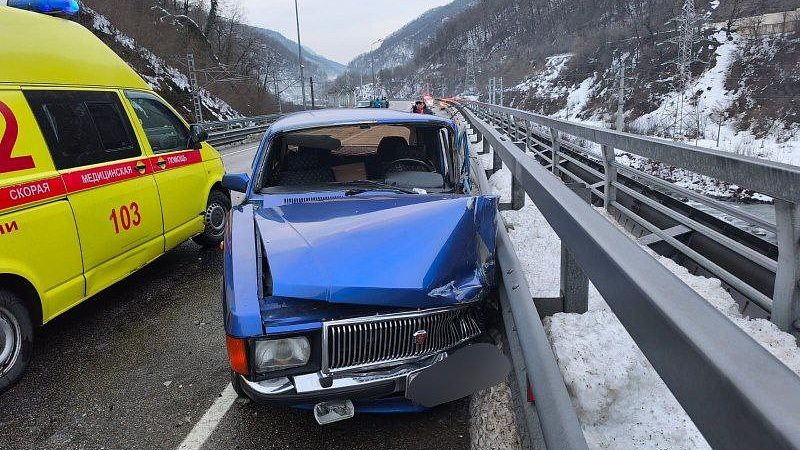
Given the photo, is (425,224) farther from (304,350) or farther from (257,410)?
(257,410)

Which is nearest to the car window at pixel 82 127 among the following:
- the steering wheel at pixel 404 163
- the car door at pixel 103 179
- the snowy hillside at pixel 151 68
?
the car door at pixel 103 179

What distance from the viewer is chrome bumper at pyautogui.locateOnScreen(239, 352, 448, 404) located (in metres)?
2.56

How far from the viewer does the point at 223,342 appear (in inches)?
162

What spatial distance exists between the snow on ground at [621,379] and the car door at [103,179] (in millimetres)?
3551

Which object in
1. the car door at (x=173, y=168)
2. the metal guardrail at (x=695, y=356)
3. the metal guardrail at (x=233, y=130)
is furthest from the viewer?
the metal guardrail at (x=233, y=130)

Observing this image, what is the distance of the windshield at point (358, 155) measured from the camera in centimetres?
444

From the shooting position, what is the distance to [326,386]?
8.41ft

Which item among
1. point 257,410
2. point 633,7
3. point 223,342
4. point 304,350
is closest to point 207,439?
point 257,410

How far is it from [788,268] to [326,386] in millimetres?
2278

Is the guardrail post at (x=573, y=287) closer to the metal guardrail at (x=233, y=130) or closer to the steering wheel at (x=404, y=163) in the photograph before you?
the steering wheel at (x=404, y=163)

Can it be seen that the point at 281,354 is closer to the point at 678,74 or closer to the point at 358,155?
the point at 358,155

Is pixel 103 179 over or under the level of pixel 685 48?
under

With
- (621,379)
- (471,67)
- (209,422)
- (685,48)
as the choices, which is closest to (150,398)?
(209,422)

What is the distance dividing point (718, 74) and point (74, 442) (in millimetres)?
66815
